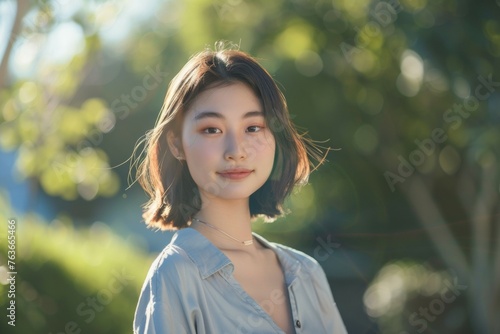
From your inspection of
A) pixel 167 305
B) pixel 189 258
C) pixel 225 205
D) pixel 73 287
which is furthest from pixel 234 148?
pixel 73 287

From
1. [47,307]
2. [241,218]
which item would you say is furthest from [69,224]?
[241,218]

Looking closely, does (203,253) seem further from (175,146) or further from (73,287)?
(73,287)

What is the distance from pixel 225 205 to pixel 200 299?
0.94ft

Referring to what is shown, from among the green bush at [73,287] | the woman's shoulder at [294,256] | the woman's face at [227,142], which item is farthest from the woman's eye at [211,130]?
the green bush at [73,287]

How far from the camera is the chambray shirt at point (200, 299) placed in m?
1.74

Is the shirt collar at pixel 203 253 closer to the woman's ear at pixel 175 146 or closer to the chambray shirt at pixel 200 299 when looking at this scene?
the chambray shirt at pixel 200 299

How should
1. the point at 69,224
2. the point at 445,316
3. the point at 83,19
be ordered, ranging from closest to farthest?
the point at 69,224 < the point at 83,19 < the point at 445,316

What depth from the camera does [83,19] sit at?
483 cm

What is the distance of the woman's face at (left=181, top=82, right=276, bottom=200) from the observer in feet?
6.20

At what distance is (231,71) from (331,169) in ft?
13.6

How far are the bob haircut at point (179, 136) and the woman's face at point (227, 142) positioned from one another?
0.03 metres

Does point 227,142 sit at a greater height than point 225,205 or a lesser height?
greater

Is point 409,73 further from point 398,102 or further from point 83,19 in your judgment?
point 83,19

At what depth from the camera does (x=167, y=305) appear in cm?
174
